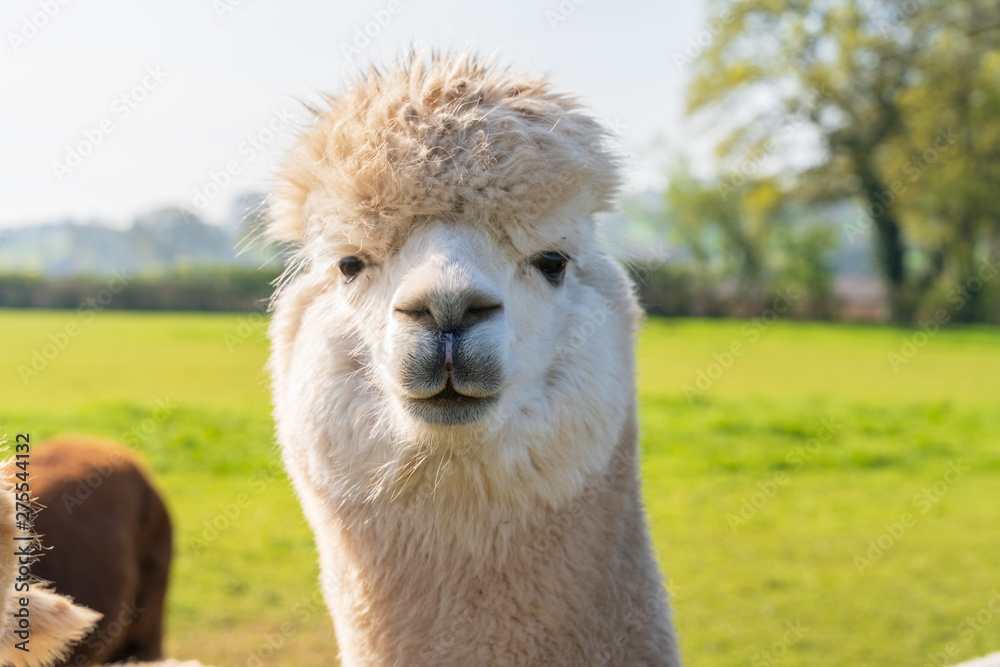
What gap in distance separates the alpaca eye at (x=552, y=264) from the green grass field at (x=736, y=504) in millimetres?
1140

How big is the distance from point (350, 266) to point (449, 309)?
0.49 metres

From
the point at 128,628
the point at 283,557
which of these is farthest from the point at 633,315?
the point at 283,557

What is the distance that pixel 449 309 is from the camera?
1623mm

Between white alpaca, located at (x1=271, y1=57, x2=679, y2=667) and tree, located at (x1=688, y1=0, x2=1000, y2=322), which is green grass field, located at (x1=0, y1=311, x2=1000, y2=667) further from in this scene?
tree, located at (x1=688, y1=0, x2=1000, y2=322)

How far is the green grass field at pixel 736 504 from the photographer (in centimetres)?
600

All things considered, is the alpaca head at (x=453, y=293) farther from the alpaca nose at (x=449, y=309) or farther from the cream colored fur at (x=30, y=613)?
the cream colored fur at (x=30, y=613)

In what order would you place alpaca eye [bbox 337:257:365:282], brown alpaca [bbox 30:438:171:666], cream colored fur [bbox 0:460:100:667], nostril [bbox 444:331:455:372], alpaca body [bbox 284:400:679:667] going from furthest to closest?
brown alpaca [bbox 30:438:171:666] < alpaca eye [bbox 337:257:365:282] < alpaca body [bbox 284:400:679:667] < nostril [bbox 444:331:455:372] < cream colored fur [bbox 0:460:100:667]

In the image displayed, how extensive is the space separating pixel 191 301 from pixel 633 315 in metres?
26.5

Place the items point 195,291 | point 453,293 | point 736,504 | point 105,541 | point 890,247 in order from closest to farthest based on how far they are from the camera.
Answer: point 453,293 < point 105,541 < point 736,504 < point 195,291 < point 890,247

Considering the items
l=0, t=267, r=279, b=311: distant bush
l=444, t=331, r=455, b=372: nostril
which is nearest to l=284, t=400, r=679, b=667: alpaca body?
l=444, t=331, r=455, b=372: nostril

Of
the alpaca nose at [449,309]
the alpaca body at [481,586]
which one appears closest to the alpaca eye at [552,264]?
the alpaca nose at [449,309]

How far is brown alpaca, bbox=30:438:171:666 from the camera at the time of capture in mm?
3721

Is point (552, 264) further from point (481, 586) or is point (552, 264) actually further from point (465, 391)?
point (481, 586)

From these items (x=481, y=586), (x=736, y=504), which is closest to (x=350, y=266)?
(x=481, y=586)
